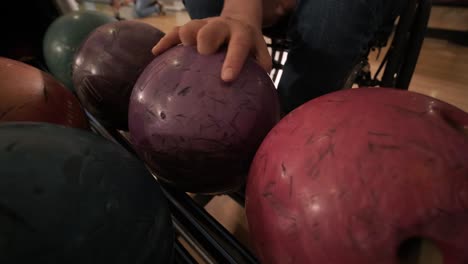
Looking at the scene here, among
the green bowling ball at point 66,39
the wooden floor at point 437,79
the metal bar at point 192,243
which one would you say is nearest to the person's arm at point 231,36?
the metal bar at point 192,243

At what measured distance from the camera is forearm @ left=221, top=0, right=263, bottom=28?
66 cm

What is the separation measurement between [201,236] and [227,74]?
0.35 meters

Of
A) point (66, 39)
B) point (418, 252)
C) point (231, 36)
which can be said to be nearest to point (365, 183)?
point (418, 252)

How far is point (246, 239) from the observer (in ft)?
2.73

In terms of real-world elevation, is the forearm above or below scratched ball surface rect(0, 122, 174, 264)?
above

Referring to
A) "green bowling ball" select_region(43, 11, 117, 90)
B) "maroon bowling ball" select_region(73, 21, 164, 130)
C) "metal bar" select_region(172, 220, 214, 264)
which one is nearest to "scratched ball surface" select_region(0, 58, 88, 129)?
"maroon bowling ball" select_region(73, 21, 164, 130)

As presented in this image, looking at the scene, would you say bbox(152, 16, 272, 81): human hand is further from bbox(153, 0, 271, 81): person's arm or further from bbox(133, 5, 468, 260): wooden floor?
bbox(133, 5, 468, 260): wooden floor

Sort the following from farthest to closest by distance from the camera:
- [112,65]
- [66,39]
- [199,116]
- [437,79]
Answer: [437,79]
[66,39]
[112,65]
[199,116]

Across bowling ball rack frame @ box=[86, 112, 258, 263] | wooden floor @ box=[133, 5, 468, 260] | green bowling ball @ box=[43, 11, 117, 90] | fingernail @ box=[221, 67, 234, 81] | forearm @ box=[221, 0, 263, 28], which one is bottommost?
wooden floor @ box=[133, 5, 468, 260]

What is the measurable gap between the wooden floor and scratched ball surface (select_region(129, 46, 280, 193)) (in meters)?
0.37

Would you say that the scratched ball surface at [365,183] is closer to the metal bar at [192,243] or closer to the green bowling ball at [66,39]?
the metal bar at [192,243]

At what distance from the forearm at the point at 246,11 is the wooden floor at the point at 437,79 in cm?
58

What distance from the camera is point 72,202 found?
0.32 m

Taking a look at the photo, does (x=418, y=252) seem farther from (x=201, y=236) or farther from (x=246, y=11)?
(x=246, y=11)
